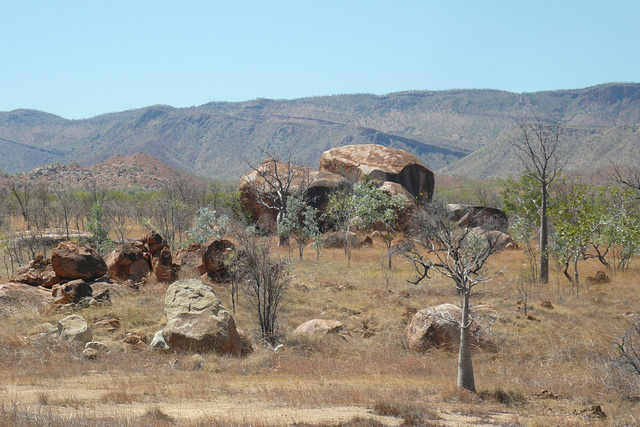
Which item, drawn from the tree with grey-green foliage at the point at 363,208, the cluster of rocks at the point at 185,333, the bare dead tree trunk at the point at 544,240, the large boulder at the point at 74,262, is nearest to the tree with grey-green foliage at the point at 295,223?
the tree with grey-green foliage at the point at 363,208

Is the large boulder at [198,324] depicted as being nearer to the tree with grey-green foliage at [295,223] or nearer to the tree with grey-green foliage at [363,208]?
the tree with grey-green foliage at [363,208]

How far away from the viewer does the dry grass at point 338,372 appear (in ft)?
26.0

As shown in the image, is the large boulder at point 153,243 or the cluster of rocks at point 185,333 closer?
the cluster of rocks at point 185,333

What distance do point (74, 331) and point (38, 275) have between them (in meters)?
A: 5.31

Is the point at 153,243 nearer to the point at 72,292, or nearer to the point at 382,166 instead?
the point at 72,292

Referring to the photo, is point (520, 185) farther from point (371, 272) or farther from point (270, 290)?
point (270, 290)

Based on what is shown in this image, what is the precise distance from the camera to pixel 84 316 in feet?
45.4

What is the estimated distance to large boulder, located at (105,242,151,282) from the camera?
1762 cm

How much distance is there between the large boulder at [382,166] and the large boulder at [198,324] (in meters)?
26.4

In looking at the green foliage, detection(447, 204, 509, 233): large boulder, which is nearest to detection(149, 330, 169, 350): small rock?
the green foliage

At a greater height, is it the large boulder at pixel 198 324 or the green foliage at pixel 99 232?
the green foliage at pixel 99 232

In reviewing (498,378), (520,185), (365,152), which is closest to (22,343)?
(498,378)

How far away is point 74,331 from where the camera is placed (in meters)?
12.0

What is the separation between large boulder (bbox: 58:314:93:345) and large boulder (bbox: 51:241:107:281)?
3.44m
